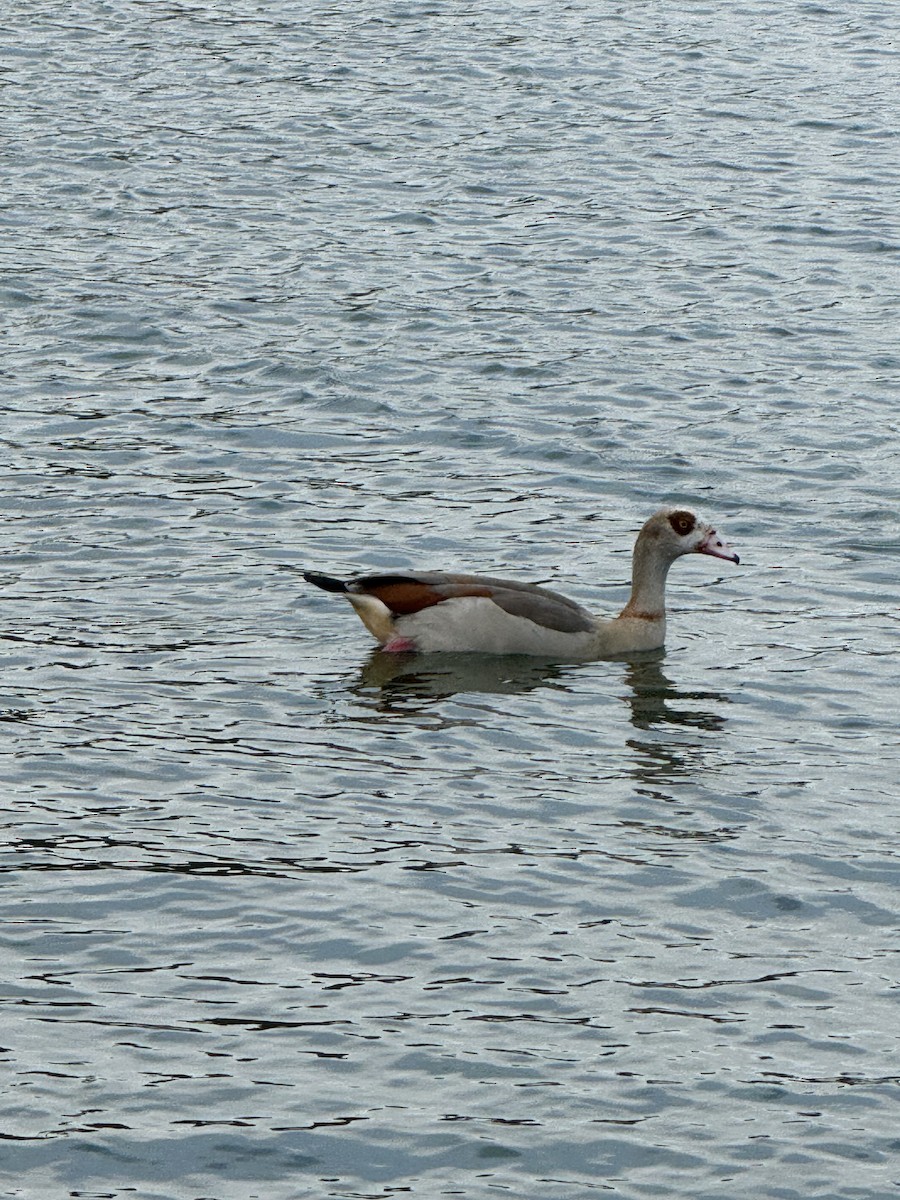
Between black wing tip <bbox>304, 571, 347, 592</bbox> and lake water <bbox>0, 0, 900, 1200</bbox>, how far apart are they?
455 mm

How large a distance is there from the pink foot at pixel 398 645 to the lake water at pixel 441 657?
1.01 feet

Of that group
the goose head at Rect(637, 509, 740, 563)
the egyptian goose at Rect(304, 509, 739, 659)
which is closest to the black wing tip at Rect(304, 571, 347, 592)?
A: the egyptian goose at Rect(304, 509, 739, 659)

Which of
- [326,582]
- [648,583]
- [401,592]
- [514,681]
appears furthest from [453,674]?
[648,583]

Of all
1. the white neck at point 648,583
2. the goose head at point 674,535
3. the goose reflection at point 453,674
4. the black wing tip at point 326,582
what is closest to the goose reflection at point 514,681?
the goose reflection at point 453,674

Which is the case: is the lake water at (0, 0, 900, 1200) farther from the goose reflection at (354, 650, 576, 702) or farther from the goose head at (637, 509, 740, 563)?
the goose head at (637, 509, 740, 563)

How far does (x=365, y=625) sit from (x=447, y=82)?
59.4ft

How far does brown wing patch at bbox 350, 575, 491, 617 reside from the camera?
1512 cm

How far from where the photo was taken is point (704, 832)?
12312 millimetres

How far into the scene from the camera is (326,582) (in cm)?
1504

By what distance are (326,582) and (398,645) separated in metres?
0.69

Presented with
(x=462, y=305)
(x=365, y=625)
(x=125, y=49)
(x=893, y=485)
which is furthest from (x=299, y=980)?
(x=125, y=49)

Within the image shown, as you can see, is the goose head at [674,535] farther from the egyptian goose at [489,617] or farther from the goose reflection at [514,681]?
the goose reflection at [514,681]

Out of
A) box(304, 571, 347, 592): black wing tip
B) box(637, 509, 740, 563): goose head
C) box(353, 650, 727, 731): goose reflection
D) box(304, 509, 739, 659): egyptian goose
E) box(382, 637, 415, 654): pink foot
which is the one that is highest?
box(637, 509, 740, 563): goose head

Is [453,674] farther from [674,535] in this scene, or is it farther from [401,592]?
[674,535]
